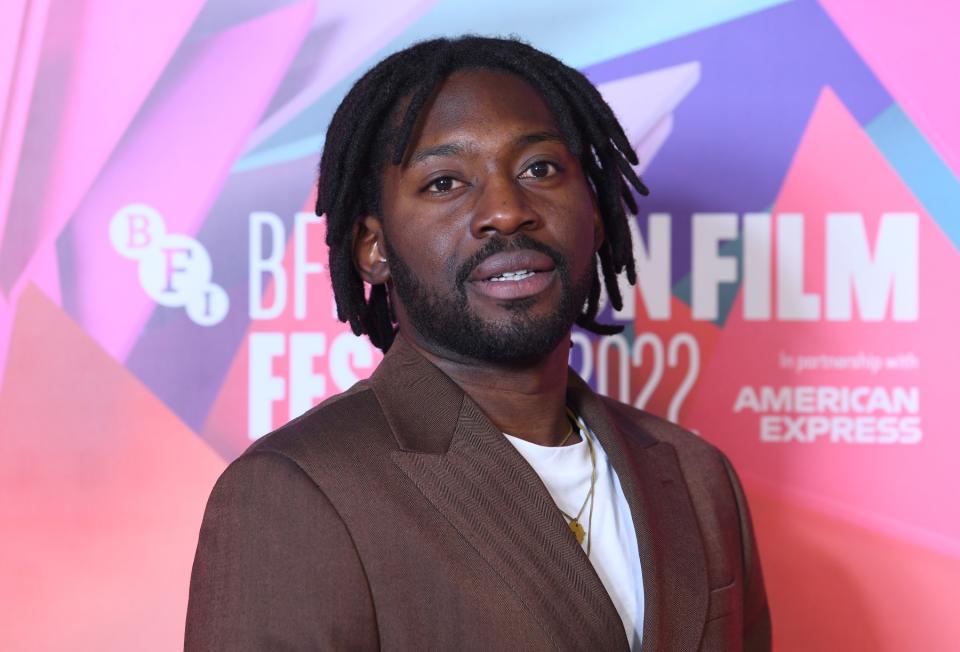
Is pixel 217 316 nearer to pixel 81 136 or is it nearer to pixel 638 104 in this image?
pixel 81 136

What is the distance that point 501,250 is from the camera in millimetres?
1388

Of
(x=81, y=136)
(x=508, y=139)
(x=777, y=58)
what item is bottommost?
(x=508, y=139)

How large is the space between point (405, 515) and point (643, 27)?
50.8 inches

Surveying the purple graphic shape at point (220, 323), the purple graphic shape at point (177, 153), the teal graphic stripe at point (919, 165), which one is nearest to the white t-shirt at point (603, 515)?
the purple graphic shape at point (220, 323)

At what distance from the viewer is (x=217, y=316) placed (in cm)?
210

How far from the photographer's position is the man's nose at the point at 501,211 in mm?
1387

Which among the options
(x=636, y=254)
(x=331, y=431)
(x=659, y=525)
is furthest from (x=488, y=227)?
(x=636, y=254)

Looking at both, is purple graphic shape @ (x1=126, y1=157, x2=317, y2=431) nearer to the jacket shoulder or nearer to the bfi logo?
the bfi logo

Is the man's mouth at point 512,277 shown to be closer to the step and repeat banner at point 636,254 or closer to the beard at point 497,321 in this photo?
the beard at point 497,321

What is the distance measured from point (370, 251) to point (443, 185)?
0.65ft

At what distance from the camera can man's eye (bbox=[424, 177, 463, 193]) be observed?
4.76 ft

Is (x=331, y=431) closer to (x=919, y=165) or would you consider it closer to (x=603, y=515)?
(x=603, y=515)

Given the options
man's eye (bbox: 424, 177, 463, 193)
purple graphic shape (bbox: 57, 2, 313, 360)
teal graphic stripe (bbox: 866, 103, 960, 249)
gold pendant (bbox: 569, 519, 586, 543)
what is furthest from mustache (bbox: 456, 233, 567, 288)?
teal graphic stripe (bbox: 866, 103, 960, 249)

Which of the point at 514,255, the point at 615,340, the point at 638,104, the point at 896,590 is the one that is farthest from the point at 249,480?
the point at 896,590
